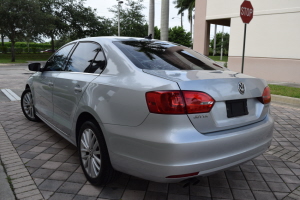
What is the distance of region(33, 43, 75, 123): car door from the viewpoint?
3926 mm

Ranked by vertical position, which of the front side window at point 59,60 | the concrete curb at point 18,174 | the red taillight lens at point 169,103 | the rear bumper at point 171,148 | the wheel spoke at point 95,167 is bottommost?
the concrete curb at point 18,174

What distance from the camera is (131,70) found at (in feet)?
8.52

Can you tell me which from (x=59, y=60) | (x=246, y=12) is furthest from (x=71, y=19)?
(x=59, y=60)

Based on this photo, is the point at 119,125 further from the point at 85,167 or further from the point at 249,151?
the point at 249,151

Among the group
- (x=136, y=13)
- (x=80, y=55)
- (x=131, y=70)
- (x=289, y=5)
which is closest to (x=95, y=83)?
(x=131, y=70)

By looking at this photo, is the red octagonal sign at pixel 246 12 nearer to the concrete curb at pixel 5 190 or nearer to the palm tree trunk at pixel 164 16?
the palm tree trunk at pixel 164 16

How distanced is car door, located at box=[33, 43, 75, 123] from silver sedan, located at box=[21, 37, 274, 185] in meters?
0.62

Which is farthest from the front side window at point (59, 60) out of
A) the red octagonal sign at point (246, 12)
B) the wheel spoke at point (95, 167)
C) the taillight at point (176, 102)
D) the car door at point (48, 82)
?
the red octagonal sign at point (246, 12)

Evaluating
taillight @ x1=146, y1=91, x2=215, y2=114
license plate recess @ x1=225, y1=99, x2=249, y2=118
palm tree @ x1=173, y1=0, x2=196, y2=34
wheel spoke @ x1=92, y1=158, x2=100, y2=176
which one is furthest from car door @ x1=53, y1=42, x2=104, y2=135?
palm tree @ x1=173, y1=0, x2=196, y2=34

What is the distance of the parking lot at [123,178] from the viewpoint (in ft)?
9.23

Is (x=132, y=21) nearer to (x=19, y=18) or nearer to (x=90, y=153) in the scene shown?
(x=19, y=18)

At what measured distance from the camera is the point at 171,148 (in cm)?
216

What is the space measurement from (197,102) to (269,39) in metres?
12.2

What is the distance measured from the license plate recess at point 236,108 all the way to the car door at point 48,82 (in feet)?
7.80
